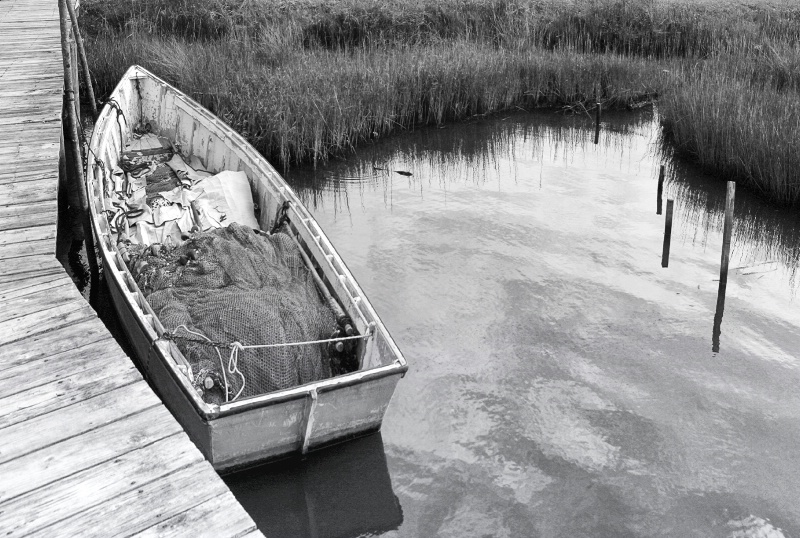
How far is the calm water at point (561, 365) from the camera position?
14.7 ft

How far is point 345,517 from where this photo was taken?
14.6ft

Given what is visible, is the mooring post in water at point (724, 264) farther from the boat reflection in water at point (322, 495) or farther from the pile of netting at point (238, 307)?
the pile of netting at point (238, 307)

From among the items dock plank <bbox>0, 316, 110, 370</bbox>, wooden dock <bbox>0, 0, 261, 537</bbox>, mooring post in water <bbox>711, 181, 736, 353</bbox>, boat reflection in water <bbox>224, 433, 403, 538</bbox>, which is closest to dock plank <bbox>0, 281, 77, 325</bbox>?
wooden dock <bbox>0, 0, 261, 537</bbox>

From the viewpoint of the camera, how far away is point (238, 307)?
5000mm

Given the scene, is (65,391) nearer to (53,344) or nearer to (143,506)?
(53,344)

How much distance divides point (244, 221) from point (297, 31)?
25.8 ft

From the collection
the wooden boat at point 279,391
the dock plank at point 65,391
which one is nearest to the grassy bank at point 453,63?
the wooden boat at point 279,391

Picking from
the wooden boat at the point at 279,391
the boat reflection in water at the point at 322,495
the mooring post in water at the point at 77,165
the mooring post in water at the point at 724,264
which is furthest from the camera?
the mooring post in water at the point at 77,165

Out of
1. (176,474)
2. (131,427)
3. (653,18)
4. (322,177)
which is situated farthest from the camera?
(653,18)

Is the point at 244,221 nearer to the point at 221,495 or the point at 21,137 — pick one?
the point at 21,137

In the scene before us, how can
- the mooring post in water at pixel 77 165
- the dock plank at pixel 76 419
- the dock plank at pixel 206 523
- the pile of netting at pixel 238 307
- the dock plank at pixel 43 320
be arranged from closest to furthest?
the dock plank at pixel 206 523 < the dock plank at pixel 76 419 < the dock plank at pixel 43 320 < the pile of netting at pixel 238 307 < the mooring post in water at pixel 77 165

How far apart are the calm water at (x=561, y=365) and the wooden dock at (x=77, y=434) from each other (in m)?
1.29

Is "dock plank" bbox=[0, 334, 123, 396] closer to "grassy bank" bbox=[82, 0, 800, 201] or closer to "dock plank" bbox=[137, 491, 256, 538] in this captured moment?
"dock plank" bbox=[137, 491, 256, 538]

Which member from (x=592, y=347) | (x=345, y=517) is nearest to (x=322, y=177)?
(x=592, y=347)
